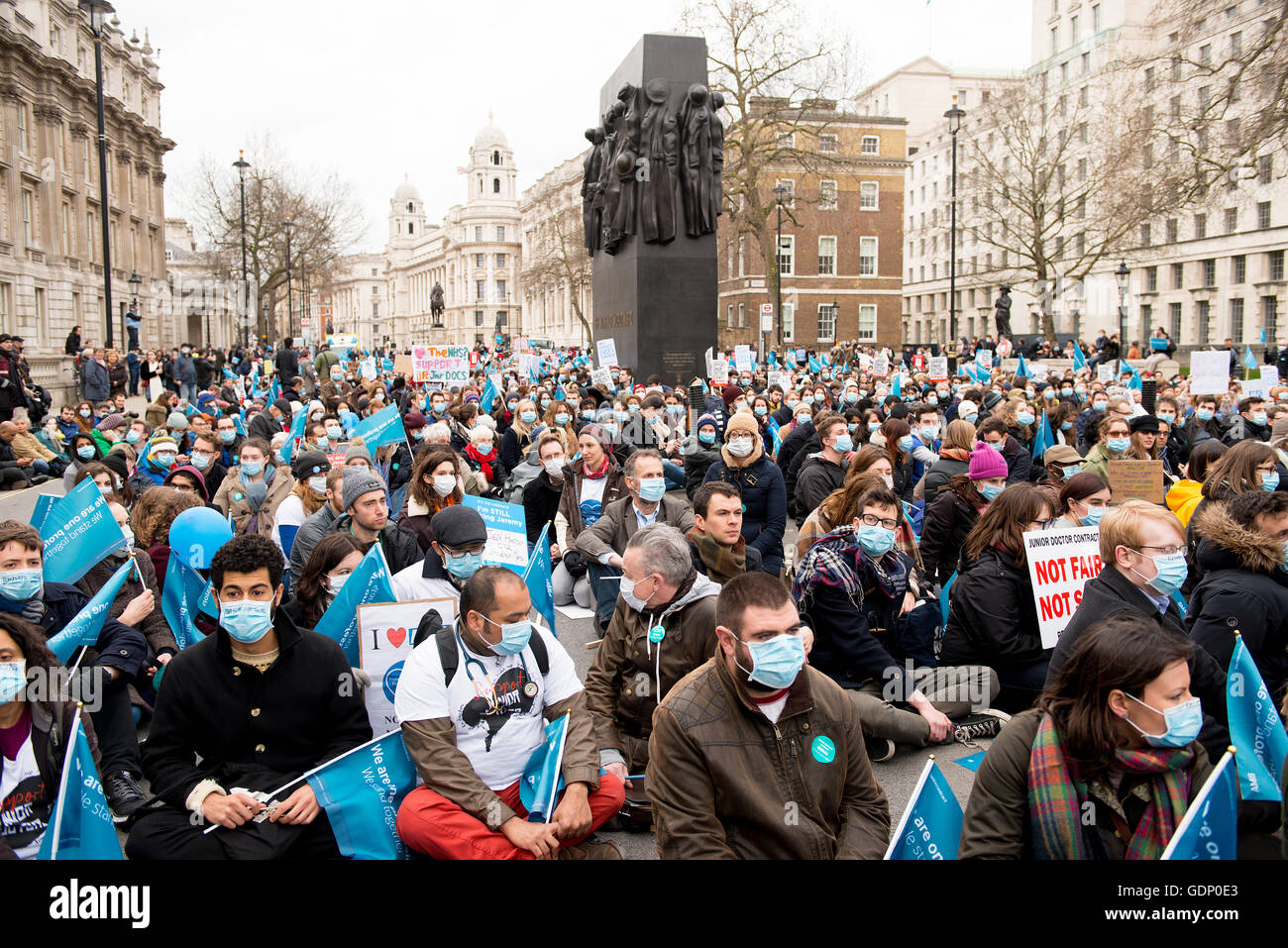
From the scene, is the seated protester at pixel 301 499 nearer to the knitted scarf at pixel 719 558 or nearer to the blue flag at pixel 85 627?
the blue flag at pixel 85 627

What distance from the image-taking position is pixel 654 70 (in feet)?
67.6

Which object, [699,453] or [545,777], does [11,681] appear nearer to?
[545,777]

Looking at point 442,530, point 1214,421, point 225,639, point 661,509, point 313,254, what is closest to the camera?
point 225,639

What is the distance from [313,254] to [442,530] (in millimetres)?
60497

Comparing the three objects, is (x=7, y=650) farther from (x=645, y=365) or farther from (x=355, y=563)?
(x=645, y=365)

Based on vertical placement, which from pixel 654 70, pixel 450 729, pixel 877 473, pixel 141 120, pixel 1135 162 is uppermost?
pixel 141 120

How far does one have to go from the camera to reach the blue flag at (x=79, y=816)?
3.65 metres

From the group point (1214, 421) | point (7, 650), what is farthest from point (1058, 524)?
point (1214, 421)

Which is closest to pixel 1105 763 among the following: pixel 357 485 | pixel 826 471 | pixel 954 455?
pixel 357 485

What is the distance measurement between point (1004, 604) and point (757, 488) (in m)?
3.14

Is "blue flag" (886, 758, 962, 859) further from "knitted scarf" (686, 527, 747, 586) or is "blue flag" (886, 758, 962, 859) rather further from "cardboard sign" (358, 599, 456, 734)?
"knitted scarf" (686, 527, 747, 586)

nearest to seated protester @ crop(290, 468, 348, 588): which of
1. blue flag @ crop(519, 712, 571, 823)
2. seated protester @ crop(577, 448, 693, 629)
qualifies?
seated protester @ crop(577, 448, 693, 629)

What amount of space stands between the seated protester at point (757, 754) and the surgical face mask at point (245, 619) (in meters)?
1.85

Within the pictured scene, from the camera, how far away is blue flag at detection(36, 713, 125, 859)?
12.0ft
